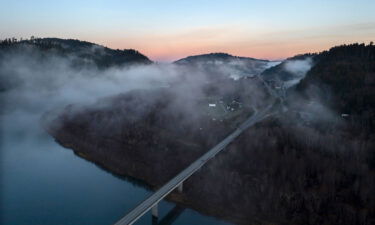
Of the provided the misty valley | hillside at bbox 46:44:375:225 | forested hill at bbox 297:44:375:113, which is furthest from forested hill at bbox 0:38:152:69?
forested hill at bbox 297:44:375:113

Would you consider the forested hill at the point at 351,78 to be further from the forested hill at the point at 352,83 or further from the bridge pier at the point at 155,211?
the bridge pier at the point at 155,211

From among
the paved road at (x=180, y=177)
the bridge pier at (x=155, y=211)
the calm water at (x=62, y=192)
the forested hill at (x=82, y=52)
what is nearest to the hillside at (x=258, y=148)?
the paved road at (x=180, y=177)

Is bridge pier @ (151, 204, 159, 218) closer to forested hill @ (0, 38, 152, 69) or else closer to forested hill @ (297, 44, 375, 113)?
forested hill @ (297, 44, 375, 113)

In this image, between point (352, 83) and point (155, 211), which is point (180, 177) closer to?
point (155, 211)

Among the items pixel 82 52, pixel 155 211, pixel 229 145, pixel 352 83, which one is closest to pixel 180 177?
pixel 155 211

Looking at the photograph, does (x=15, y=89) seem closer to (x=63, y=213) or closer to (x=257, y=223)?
(x=63, y=213)

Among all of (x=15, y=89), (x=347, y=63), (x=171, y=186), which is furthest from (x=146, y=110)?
(x=15, y=89)
